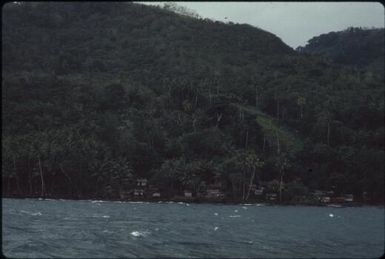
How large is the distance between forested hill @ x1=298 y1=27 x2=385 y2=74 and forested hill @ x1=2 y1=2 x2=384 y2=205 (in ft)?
58.3

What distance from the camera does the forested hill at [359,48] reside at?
Result: 425 ft

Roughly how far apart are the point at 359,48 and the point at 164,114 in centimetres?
6674

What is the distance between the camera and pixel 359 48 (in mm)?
132875

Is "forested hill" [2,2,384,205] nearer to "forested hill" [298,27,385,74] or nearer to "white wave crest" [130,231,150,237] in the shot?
Result: "forested hill" [298,27,385,74]

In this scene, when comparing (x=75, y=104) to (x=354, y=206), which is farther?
(x=75, y=104)

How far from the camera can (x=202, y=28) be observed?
121m

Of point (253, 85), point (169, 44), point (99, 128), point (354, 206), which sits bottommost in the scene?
point (354, 206)

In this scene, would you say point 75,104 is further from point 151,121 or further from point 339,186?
point 339,186

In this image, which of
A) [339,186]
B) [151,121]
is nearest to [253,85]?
[151,121]

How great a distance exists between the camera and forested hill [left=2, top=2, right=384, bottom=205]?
66.6 meters

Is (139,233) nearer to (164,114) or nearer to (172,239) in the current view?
(172,239)

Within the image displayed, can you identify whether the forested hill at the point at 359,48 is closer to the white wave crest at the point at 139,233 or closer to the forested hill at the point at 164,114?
the forested hill at the point at 164,114

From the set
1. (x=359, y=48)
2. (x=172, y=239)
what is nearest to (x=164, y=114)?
(x=172, y=239)

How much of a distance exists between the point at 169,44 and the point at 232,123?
3587 cm
